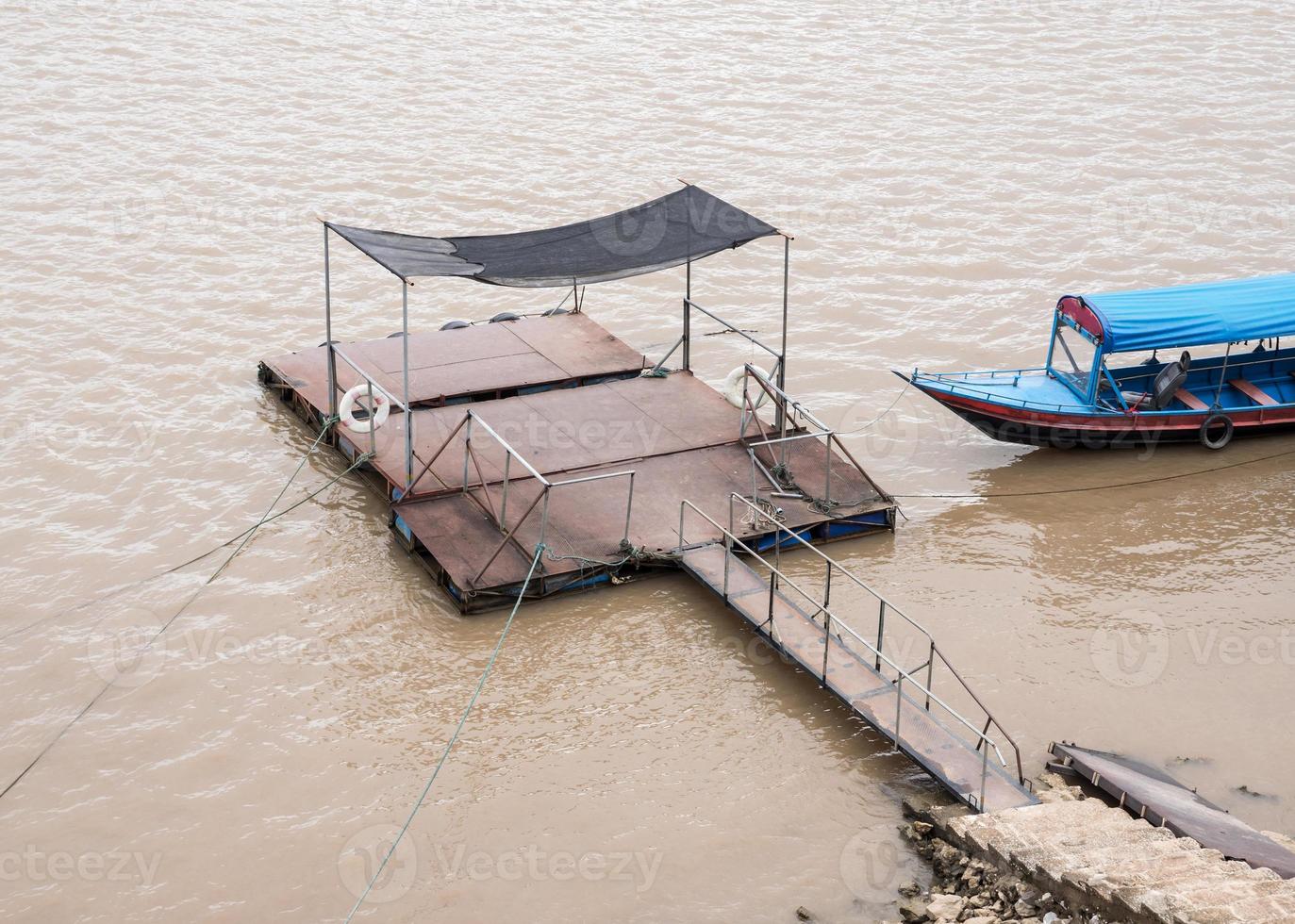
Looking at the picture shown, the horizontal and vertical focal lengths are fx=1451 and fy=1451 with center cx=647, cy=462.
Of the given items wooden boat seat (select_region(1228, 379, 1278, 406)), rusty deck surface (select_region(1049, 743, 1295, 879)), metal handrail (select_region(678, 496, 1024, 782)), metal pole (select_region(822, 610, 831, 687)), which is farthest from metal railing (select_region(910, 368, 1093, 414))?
rusty deck surface (select_region(1049, 743, 1295, 879))

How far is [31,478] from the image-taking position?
19094mm

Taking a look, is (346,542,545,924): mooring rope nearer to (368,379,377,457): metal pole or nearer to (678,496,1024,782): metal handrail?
(678,496,1024,782): metal handrail

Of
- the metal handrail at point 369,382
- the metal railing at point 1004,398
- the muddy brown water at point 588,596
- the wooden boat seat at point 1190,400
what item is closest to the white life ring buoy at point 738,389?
the muddy brown water at point 588,596

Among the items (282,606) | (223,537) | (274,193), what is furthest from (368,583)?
(274,193)

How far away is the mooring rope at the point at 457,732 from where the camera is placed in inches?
508

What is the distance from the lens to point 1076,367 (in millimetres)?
20672

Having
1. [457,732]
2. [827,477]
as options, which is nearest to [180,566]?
[457,732]

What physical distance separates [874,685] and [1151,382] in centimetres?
872

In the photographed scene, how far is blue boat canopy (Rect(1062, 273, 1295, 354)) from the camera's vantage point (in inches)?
770

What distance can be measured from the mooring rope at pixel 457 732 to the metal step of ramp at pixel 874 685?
6.21 ft

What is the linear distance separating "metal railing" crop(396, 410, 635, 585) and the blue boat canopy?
23.0 ft

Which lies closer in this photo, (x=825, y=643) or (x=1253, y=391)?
(x=825, y=643)

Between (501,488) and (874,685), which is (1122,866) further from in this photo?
(501,488)

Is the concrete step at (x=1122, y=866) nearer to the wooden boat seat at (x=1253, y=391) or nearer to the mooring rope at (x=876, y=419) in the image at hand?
the mooring rope at (x=876, y=419)
